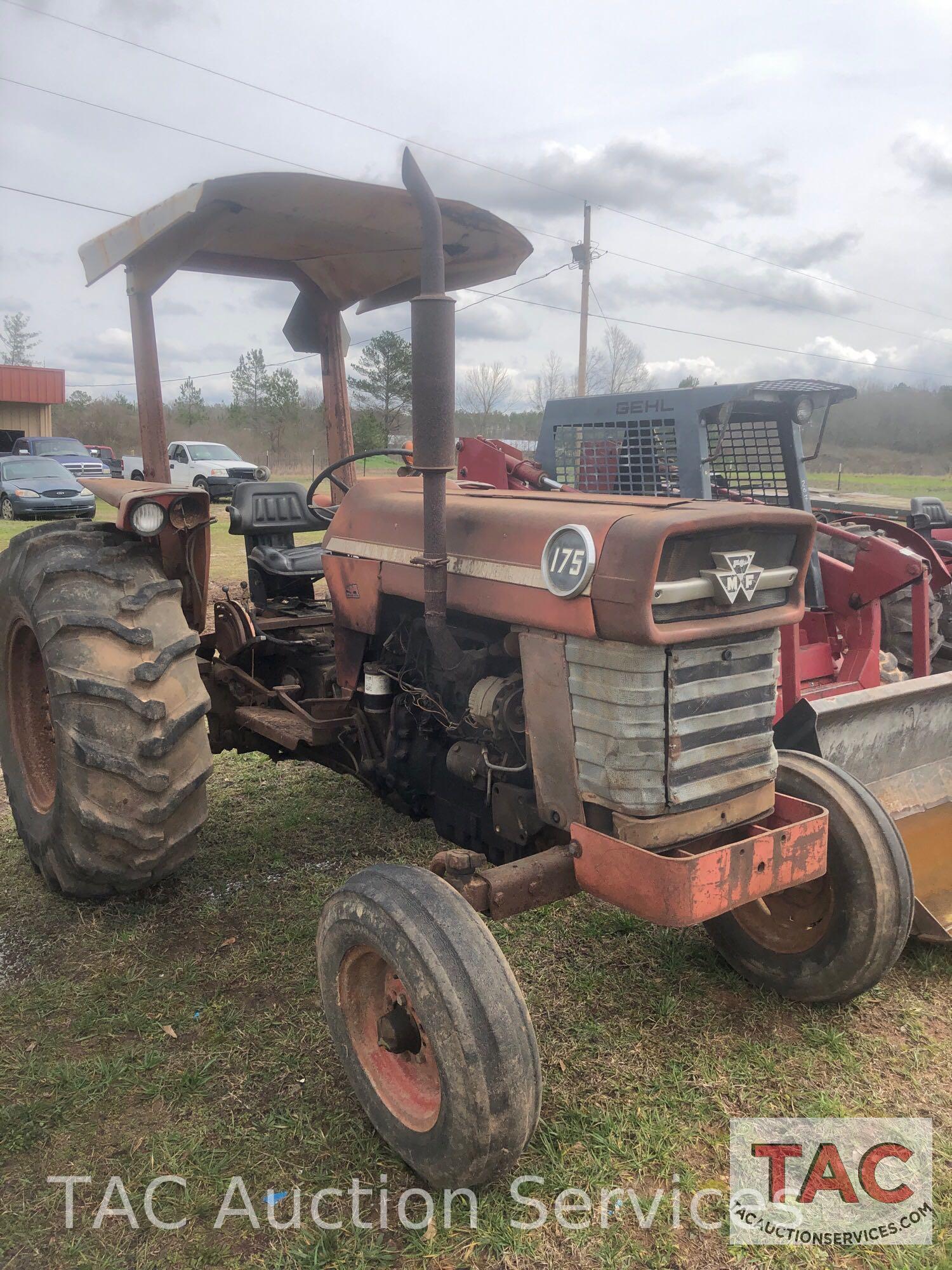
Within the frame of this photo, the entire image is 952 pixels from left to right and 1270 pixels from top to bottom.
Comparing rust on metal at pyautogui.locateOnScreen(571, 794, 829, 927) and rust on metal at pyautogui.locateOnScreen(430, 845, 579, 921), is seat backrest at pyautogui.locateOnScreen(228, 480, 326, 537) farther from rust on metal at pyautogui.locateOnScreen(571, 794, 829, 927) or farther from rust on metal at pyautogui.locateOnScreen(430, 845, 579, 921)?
rust on metal at pyautogui.locateOnScreen(571, 794, 829, 927)

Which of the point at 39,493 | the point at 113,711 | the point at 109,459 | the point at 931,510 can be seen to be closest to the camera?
the point at 113,711

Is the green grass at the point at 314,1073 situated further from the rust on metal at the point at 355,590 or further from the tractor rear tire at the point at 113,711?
the rust on metal at the point at 355,590

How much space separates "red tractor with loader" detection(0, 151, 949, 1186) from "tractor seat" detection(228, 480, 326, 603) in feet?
1.41

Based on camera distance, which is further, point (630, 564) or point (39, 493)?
point (39, 493)

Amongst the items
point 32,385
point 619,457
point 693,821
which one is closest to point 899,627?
point 619,457

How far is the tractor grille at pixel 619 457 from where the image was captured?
4.54 m

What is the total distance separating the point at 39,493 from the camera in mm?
16922

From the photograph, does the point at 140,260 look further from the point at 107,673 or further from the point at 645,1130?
the point at 645,1130

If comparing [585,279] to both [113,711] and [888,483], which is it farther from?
[113,711]

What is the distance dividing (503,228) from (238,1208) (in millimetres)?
2980

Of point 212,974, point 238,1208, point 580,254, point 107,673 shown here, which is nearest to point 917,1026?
point 238,1208

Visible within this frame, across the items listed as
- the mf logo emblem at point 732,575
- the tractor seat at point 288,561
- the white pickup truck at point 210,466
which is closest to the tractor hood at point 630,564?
the mf logo emblem at point 732,575

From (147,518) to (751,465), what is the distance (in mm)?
3169

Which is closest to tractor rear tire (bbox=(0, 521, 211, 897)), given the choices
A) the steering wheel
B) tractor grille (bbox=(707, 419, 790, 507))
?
the steering wheel
